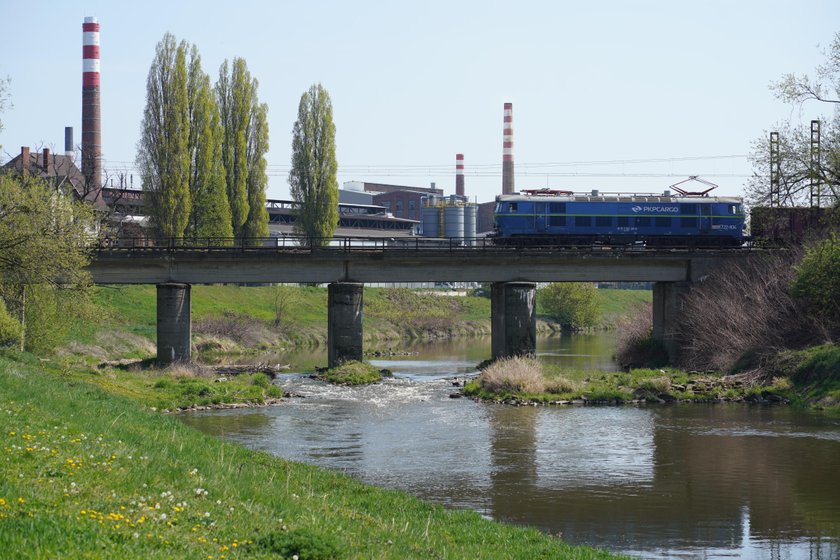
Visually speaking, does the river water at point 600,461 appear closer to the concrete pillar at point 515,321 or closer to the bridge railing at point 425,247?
the concrete pillar at point 515,321

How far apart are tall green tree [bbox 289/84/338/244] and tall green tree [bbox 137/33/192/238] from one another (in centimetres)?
1542

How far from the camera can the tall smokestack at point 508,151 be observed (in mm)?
124750

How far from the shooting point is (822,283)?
4472 cm

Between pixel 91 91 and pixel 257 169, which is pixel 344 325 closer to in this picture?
pixel 257 169

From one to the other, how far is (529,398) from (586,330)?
6924cm

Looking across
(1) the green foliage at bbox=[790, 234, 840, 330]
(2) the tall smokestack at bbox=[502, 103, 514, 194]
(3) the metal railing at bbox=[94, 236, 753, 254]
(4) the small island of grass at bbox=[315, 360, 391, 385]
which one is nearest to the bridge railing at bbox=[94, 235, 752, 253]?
(3) the metal railing at bbox=[94, 236, 753, 254]

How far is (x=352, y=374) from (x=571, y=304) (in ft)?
201

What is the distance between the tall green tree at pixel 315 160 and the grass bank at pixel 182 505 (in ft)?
215

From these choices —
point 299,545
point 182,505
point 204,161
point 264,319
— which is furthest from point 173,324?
point 299,545

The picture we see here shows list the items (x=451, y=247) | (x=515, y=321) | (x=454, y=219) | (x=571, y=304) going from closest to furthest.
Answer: (x=515, y=321) → (x=451, y=247) → (x=571, y=304) → (x=454, y=219)

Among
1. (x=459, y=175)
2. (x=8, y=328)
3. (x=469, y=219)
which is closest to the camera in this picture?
(x=8, y=328)

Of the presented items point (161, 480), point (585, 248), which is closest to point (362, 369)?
point (585, 248)

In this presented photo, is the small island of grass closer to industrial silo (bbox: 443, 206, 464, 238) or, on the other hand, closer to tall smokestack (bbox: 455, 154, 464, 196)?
industrial silo (bbox: 443, 206, 464, 238)

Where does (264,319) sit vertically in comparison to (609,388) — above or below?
above
